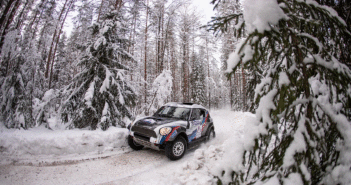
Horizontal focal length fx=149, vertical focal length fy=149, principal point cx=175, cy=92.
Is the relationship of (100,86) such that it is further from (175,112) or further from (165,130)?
(165,130)

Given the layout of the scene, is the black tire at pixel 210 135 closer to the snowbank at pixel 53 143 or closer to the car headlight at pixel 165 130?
the car headlight at pixel 165 130

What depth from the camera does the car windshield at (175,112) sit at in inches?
237

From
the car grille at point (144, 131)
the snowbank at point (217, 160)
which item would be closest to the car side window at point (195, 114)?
the snowbank at point (217, 160)

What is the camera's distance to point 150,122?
538 centimetres

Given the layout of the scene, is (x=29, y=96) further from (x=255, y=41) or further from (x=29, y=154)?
(x=255, y=41)

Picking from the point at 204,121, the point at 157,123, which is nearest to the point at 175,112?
the point at 157,123

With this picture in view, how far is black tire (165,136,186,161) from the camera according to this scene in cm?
480

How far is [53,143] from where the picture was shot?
488 centimetres

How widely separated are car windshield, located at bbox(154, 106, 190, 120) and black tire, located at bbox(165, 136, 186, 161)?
1.02 m

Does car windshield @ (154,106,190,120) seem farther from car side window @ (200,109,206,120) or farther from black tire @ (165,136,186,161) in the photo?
black tire @ (165,136,186,161)

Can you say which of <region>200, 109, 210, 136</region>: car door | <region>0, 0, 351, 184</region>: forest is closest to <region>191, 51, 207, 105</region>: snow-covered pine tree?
<region>0, 0, 351, 184</region>: forest

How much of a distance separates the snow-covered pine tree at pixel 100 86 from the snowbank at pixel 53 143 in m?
0.88

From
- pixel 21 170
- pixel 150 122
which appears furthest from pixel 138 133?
pixel 21 170

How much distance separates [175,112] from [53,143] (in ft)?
14.1
